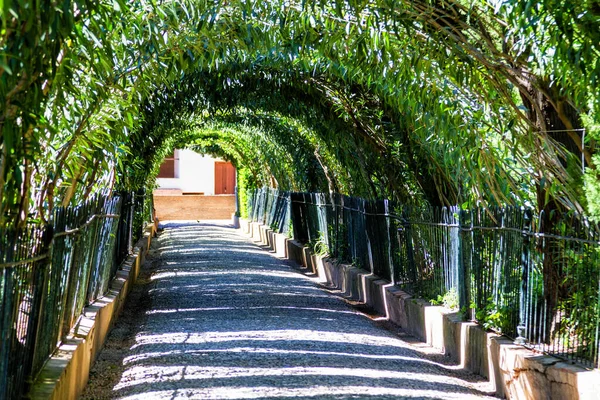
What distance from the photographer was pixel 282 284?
44.5ft

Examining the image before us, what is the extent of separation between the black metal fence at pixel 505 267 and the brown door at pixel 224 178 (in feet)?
108

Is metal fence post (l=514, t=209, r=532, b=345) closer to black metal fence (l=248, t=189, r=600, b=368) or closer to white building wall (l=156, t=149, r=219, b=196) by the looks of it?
black metal fence (l=248, t=189, r=600, b=368)

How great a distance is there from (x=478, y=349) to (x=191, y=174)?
35959 mm

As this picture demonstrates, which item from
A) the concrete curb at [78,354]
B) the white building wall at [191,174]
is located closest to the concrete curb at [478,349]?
the concrete curb at [78,354]

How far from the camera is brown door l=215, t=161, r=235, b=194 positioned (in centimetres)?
4494

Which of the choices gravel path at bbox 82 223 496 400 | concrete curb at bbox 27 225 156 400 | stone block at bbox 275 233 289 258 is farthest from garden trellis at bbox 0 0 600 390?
stone block at bbox 275 233 289 258

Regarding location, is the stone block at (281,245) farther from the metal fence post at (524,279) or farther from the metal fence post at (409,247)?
the metal fence post at (524,279)

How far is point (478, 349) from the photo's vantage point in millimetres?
7262

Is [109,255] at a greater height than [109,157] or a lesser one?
lesser

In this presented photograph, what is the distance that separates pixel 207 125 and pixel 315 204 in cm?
685

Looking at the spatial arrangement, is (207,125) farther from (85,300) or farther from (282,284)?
(85,300)

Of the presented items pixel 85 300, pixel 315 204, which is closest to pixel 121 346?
pixel 85 300

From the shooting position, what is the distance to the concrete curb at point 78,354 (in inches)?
189

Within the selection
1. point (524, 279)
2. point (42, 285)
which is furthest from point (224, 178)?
point (42, 285)
